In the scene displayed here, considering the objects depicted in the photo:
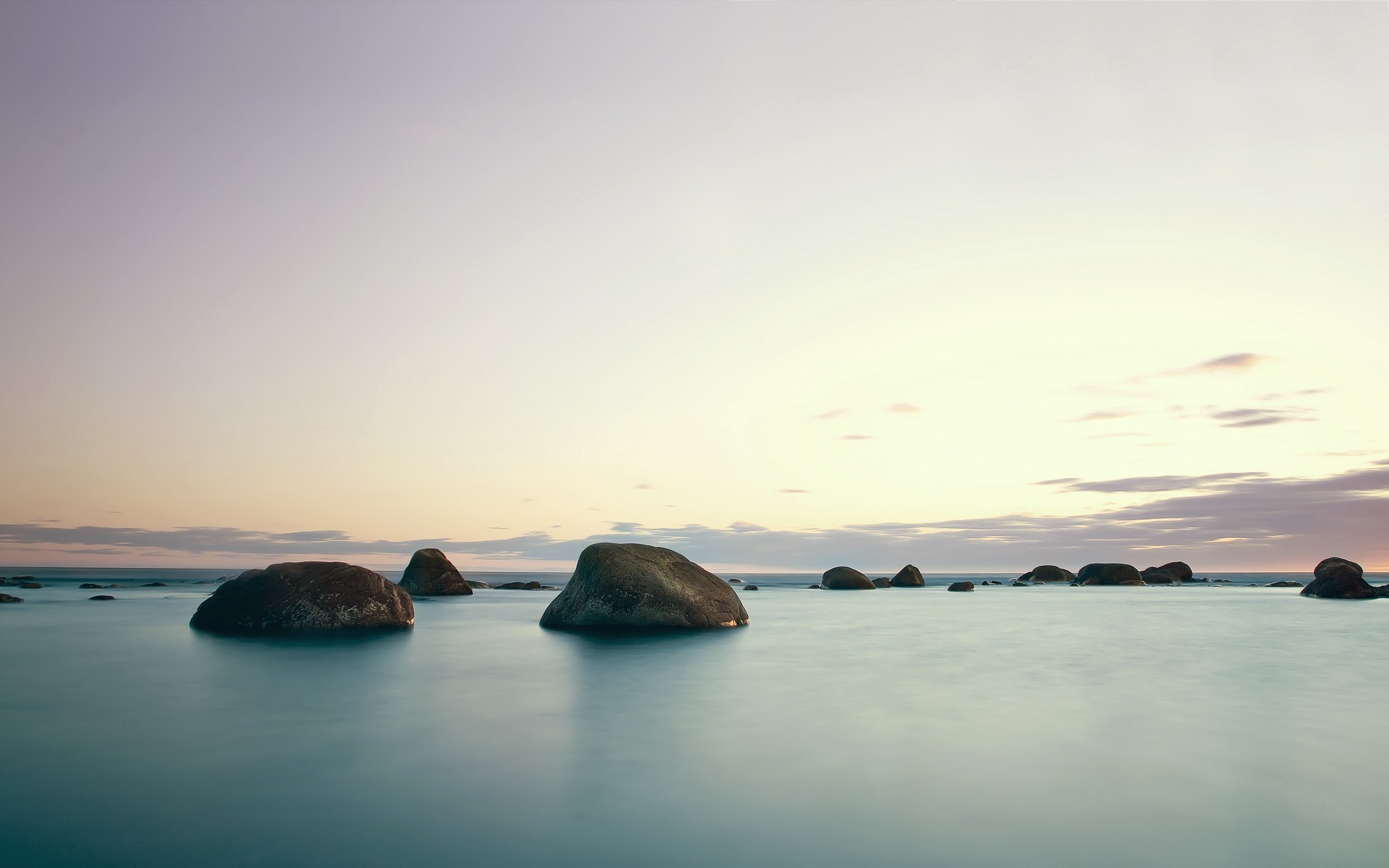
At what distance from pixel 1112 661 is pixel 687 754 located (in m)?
9.33

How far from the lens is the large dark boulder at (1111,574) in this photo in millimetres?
60344

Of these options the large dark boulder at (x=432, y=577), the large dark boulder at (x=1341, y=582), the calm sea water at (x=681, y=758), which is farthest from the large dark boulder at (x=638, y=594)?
A: the large dark boulder at (x=1341, y=582)

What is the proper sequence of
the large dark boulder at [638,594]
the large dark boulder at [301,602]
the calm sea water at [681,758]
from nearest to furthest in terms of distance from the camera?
the calm sea water at [681,758], the large dark boulder at [301,602], the large dark boulder at [638,594]

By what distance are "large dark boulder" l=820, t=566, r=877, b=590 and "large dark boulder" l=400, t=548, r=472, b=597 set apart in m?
26.2

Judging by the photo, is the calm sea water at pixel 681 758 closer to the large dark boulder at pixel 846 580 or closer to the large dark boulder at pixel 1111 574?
the large dark boulder at pixel 846 580

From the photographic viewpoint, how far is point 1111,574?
60312 mm

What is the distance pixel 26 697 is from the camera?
28.0 feet

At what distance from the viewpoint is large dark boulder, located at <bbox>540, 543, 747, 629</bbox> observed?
1673cm

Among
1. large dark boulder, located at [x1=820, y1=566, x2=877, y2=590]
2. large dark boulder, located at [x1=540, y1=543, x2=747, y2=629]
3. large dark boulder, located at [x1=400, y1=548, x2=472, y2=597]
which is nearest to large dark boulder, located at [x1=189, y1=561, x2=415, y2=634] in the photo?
large dark boulder, located at [x1=540, y1=543, x2=747, y2=629]

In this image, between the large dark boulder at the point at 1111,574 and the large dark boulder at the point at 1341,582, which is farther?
the large dark boulder at the point at 1111,574

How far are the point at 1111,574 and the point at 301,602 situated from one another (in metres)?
60.2

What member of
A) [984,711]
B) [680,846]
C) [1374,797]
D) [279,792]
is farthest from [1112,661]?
[279,792]

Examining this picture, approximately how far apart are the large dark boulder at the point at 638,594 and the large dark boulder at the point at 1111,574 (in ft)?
172

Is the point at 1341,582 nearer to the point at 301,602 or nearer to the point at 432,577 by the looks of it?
the point at 432,577
